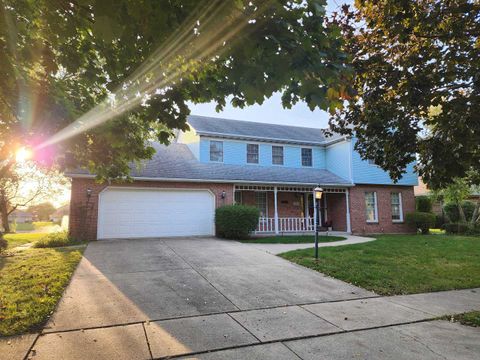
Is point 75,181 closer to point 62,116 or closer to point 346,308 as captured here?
point 62,116

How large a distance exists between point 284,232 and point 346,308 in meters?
12.6

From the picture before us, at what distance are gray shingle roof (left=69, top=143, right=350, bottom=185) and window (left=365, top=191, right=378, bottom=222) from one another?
6.60ft

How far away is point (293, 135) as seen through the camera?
21906mm

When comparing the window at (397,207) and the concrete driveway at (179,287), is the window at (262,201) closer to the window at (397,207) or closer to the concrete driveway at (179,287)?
the window at (397,207)

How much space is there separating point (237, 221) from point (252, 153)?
19.0 ft

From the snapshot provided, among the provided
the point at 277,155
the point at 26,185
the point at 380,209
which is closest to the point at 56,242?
the point at 277,155

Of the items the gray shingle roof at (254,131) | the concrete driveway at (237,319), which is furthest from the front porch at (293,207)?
the concrete driveway at (237,319)

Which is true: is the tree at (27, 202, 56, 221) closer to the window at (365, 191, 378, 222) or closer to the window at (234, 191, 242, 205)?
the window at (234, 191, 242, 205)

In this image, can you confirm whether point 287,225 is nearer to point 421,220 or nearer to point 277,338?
point 421,220

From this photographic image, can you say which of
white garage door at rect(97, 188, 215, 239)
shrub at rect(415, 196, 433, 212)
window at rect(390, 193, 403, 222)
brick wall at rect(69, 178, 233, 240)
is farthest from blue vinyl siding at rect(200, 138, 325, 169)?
shrub at rect(415, 196, 433, 212)

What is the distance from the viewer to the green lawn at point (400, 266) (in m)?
7.40

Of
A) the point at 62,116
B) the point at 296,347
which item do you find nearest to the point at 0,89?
the point at 62,116

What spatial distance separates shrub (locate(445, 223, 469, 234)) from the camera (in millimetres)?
20105

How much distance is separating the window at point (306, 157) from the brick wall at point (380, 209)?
3.20 meters
